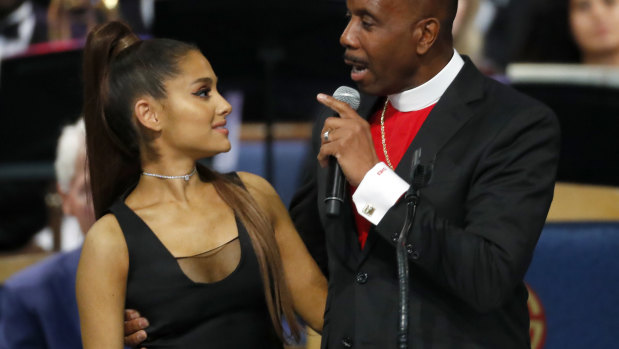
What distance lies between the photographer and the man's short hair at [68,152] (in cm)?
357

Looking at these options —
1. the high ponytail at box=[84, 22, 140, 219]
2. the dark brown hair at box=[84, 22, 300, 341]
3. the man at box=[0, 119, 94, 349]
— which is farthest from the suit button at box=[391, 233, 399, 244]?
the man at box=[0, 119, 94, 349]

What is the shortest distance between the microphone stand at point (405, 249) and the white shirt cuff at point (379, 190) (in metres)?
0.06

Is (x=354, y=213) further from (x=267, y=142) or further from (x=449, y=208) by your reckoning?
(x=267, y=142)

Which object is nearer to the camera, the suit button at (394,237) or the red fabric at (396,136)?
the suit button at (394,237)

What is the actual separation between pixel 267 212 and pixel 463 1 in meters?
3.02

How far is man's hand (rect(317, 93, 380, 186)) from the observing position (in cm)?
178

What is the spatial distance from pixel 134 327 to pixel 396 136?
742 mm

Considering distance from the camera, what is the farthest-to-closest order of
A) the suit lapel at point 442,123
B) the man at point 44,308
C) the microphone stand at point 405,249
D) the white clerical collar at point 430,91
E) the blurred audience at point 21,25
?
the blurred audience at point 21,25, the man at point 44,308, the white clerical collar at point 430,91, the suit lapel at point 442,123, the microphone stand at point 405,249

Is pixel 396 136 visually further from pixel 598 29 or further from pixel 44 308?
pixel 598 29

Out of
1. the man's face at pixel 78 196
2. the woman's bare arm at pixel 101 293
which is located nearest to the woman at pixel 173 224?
the woman's bare arm at pixel 101 293

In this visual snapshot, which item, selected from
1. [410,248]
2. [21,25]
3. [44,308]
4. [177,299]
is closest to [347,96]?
[410,248]

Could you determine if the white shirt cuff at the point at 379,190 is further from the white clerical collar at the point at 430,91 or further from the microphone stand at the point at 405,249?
the white clerical collar at the point at 430,91

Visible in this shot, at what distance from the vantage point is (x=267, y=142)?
14.5ft

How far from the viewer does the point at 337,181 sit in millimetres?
1767
